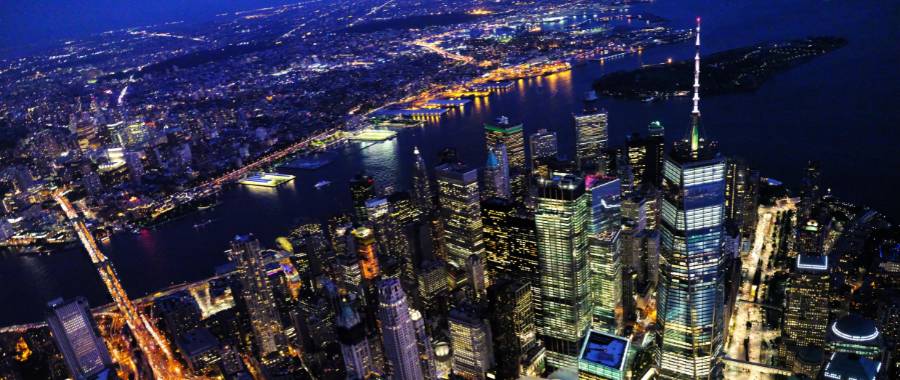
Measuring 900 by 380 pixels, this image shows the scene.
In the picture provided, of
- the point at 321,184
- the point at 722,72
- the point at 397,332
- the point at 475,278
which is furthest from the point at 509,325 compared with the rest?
the point at 722,72

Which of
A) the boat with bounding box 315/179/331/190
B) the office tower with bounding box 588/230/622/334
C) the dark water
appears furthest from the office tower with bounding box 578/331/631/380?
the boat with bounding box 315/179/331/190

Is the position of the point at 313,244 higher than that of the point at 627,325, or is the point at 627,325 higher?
the point at 313,244

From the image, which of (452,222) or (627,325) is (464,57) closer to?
(452,222)

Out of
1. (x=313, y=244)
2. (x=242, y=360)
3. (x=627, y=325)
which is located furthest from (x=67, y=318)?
(x=627, y=325)

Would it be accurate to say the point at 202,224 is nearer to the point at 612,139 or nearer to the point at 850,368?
the point at 612,139

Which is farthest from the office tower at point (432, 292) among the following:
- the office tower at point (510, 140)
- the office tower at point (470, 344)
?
the office tower at point (510, 140)
